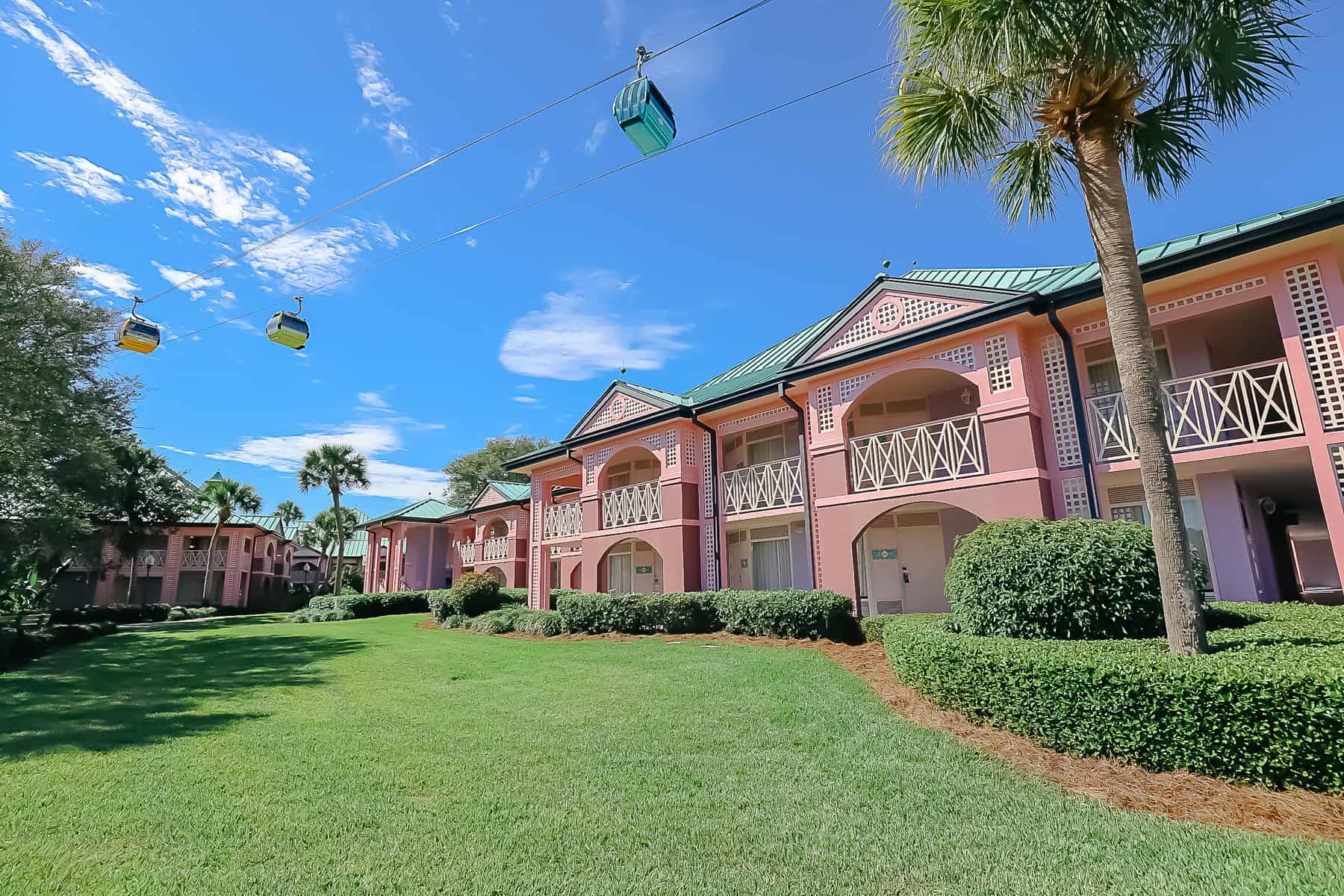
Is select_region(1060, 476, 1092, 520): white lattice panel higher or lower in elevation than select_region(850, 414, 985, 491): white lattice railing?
lower

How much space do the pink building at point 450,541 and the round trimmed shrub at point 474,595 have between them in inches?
291

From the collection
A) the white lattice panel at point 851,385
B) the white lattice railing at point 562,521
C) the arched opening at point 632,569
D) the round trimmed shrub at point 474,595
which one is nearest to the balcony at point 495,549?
the round trimmed shrub at point 474,595

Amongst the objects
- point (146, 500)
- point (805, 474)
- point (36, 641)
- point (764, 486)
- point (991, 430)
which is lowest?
point (36, 641)

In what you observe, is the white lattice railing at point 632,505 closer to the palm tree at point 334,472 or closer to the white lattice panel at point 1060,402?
the white lattice panel at point 1060,402

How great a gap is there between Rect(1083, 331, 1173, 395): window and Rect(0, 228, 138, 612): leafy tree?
20.8m

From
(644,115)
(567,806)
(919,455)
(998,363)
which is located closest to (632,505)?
(919,455)

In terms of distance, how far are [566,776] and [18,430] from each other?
1548 cm

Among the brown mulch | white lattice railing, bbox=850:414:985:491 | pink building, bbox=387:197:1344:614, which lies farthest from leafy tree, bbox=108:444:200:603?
the brown mulch

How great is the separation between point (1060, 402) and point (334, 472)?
37.1m

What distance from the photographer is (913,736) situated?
6121mm

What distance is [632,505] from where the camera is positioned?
58.1 feet

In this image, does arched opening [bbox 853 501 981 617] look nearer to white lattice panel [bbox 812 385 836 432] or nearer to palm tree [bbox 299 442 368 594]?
white lattice panel [bbox 812 385 836 432]

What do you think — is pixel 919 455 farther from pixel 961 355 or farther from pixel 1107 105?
pixel 1107 105

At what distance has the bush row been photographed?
1347cm
